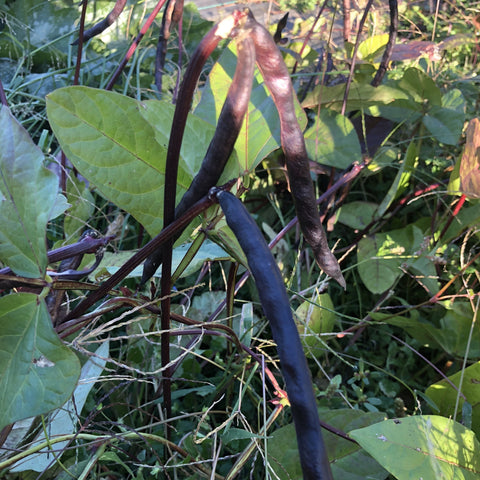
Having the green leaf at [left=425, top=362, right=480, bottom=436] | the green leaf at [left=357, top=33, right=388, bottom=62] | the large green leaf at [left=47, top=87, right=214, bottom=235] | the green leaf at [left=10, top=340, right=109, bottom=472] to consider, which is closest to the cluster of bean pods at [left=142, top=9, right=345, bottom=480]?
the large green leaf at [left=47, top=87, right=214, bottom=235]

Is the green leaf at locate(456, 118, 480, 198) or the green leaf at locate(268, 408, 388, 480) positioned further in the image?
the green leaf at locate(456, 118, 480, 198)

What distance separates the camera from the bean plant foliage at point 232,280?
1.41 feet

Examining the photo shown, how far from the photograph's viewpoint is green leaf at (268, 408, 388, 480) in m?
0.68

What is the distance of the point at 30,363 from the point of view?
0.45 metres

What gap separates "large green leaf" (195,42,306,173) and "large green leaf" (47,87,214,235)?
0.16 ft

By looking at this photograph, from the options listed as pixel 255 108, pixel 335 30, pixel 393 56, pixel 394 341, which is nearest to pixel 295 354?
pixel 255 108

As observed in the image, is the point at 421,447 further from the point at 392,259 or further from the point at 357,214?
the point at 357,214

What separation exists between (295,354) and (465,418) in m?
0.58

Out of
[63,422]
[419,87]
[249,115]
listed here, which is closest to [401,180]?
[419,87]

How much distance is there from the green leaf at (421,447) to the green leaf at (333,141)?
586 mm

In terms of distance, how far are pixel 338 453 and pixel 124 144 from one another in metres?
0.50

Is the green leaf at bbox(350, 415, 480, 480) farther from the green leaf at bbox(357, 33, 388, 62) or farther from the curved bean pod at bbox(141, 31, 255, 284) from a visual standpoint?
the green leaf at bbox(357, 33, 388, 62)

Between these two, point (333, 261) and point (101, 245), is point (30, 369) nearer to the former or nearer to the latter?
point (101, 245)

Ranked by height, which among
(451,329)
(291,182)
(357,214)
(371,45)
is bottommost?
(451,329)
